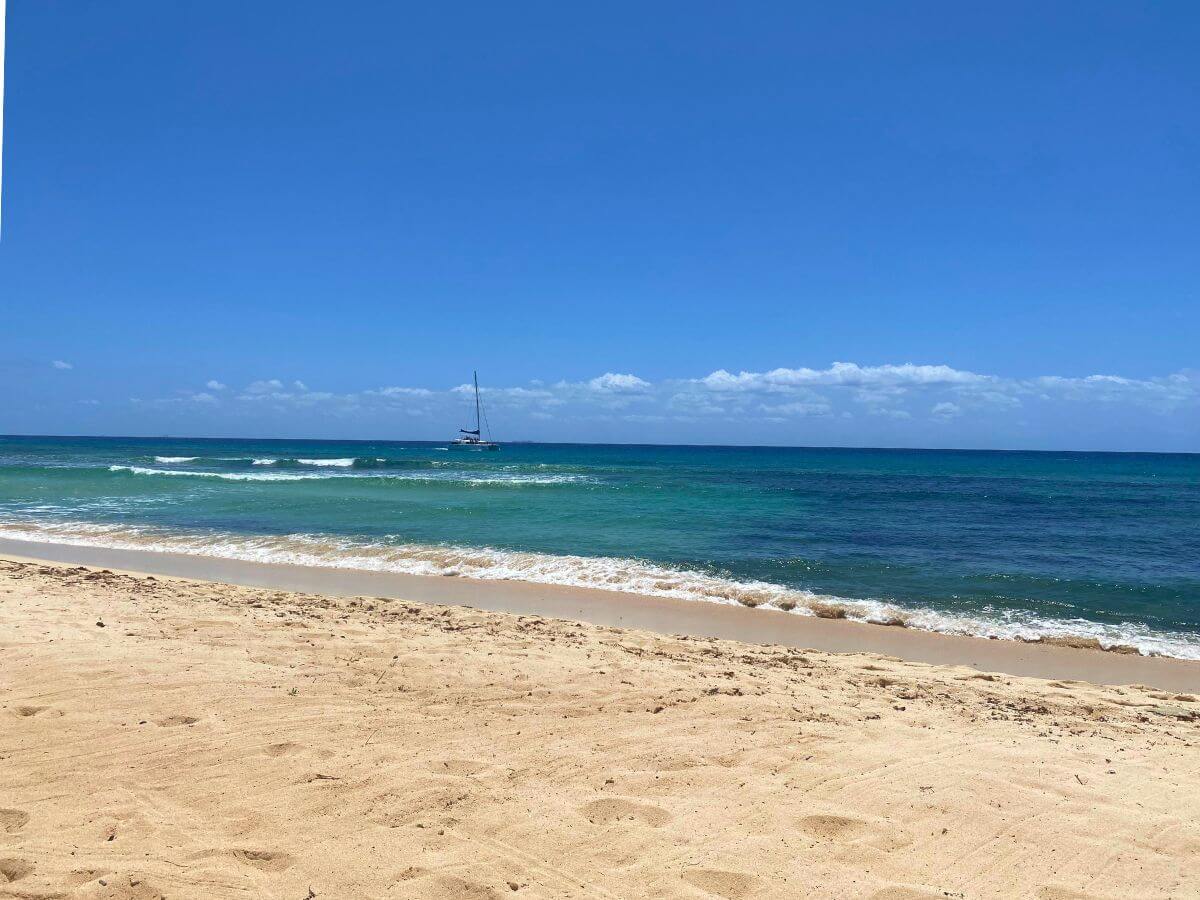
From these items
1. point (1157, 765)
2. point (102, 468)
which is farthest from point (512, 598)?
point (102, 468)

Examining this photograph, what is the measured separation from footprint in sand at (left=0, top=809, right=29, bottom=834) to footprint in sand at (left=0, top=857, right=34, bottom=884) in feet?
0.96

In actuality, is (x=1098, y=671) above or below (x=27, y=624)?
below

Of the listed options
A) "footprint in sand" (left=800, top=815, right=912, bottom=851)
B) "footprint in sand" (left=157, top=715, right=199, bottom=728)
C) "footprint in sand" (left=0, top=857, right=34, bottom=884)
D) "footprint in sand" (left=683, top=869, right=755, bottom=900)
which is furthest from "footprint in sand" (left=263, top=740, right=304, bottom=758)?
"footprint in sand" (left=800, top=815, right=912, bottom=851)

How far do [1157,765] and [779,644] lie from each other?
12.7ft

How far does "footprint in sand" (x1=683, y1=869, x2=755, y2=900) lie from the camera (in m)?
3.01

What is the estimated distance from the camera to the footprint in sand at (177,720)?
4.41 m

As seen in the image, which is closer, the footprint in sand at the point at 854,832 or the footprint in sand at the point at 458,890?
the footprint in sand at the point at 458,890

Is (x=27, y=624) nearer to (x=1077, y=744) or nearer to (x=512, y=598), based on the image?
(x=512, y=598)

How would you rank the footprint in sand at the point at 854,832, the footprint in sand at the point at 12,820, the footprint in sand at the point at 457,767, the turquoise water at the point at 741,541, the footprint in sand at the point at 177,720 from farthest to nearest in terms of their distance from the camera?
the turquoise water at the point at 741,541 < the footprint in sand at the point at 177,720 < the footprint in sand at the point at 457,767 < the footprint in sand at the point at 854,832 < the footprint in sand at the point at 12,820

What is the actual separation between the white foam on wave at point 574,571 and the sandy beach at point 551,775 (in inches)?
106

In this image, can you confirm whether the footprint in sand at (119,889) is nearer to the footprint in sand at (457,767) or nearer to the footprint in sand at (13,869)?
the footprint in sand at (13,869)

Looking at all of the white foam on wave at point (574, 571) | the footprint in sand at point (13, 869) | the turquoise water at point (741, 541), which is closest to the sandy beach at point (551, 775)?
the footprint in sand at point (13, 869)

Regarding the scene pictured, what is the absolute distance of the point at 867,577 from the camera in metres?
12.1

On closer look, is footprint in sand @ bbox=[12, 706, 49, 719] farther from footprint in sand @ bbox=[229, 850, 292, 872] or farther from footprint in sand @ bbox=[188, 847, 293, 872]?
footprint in sand @ bbox=[229, 850, 292, 872]
